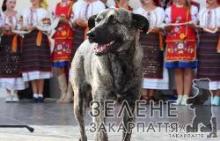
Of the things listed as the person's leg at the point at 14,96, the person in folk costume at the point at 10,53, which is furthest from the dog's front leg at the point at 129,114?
the person's leg at the point at 14,96

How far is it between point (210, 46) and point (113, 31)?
5.63 meters

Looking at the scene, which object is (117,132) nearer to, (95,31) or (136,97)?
(136,97)

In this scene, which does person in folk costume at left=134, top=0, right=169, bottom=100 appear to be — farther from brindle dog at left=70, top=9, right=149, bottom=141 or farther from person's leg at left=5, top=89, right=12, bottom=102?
A: brindle dog at left=70, top=9, right=149, bottom=141

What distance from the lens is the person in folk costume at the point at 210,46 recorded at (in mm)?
10453

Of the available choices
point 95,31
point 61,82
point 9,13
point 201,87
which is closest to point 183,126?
point 201,87

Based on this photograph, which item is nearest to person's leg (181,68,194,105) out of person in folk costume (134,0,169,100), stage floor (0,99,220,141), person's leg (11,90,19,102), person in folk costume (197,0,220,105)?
person in folk costume (197,0,220,105)

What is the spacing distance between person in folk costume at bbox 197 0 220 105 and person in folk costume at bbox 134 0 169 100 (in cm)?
72

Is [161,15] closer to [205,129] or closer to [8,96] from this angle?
[205,129]

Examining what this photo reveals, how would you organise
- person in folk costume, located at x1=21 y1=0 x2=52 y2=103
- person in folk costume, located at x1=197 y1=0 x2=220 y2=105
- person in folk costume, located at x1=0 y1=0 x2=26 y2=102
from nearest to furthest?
person in folk costume, located at x1=197 y1=0 x2=220 y2=105 < person in folk costume, located at x1=21 y1=0 x2=52 y2=103 < person in folk costume, located at x1=0 y1=0 x2=26 y2=102

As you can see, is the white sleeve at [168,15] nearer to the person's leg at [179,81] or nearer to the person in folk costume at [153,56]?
the person in folk costume at [153,56]

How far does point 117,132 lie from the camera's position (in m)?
7.75

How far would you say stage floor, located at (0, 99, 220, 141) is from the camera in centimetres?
747

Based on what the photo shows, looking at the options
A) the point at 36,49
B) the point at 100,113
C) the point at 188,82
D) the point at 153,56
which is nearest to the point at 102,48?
the point at 100,113

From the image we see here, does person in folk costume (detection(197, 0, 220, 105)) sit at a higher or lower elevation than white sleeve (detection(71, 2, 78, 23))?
lower
